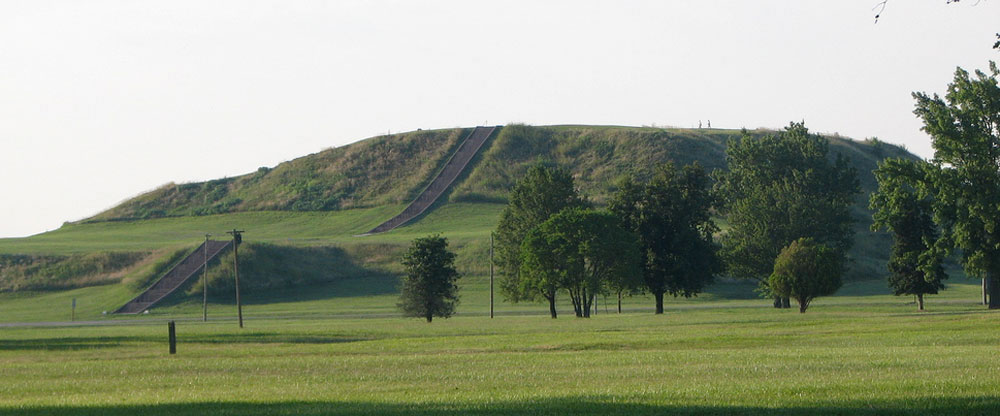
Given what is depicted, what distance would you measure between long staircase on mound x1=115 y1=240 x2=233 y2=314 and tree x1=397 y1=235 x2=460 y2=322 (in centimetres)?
2885

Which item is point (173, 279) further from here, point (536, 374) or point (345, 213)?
point (536, 374)

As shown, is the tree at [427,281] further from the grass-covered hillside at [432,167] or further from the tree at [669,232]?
the grass-covered hillside at [432,167]

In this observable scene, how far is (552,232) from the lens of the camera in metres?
69.8

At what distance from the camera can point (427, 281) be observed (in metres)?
69.1

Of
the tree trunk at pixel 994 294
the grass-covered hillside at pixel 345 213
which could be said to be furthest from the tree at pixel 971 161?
the grass-covered hillside at pixel 345 213

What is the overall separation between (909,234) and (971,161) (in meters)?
12.5

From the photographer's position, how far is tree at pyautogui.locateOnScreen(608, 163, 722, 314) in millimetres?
74438

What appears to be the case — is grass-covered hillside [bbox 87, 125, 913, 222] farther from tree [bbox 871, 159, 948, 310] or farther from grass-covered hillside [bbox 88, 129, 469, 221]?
tree [bbox 871, 159, 948, 310]

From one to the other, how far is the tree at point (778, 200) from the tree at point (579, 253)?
14676mm

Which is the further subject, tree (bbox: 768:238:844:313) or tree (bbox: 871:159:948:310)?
tree (bbox: 871:159:948:310)

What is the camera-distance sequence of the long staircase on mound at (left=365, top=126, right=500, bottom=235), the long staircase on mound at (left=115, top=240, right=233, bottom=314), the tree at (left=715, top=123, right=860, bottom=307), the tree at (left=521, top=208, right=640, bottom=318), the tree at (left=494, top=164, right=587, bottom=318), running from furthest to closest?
the long staircase on mound at (left=365, top=126, right=500, bottom=235) → the long staircase on mound at (left=115, top=240, right=233, bottom=314) → the tree at (left=715, top=123, right=860, bottom=307) → the tree at (left=494, top=164, right=587, bottom=318) → the tree at (left=521, top=208, right=640, bottom=318)

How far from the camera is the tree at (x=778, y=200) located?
8262 cm

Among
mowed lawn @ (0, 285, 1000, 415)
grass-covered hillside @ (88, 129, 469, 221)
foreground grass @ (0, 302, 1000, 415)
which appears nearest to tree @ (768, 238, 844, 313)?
mowed lawn @ (0, 285, 1000, 415)

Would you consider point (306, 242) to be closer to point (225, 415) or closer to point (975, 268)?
point (975, 268)
